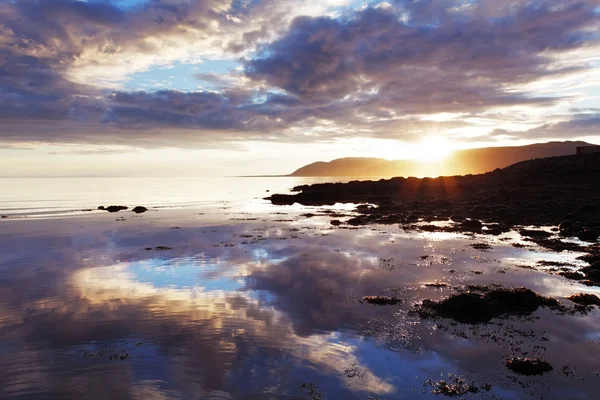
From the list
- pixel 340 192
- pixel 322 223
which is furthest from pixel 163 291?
pixel 340 192

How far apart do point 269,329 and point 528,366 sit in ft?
26.2

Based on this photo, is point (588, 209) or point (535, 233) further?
point (588, 209)

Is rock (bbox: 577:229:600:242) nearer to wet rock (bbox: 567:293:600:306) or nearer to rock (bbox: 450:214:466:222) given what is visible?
rock (bbox: 450:214:466:222)

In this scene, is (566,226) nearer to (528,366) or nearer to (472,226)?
(472,226)

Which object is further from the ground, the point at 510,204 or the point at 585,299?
the point at 510,204

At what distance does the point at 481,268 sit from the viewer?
68.6ft

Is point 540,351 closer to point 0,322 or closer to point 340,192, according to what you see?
point 0,322

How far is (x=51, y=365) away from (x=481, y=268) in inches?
799

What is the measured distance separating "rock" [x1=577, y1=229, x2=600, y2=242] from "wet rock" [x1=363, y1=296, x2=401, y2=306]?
22051 mm

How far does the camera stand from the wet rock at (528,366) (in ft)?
32.5

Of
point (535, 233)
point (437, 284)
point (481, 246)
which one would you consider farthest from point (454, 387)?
point (535, 233)

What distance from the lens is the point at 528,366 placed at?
32.9 ft

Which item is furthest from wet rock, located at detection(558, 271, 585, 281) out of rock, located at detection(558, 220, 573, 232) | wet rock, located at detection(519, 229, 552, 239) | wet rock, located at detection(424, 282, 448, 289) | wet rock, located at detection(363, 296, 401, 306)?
rock, located at detection(558, 220, 573, 232)

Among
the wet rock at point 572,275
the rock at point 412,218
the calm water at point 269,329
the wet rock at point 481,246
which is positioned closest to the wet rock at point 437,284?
the calm water at point 269,329
